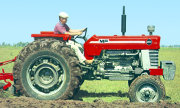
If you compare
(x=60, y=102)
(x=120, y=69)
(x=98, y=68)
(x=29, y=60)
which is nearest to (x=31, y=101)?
(x=60, y=102)

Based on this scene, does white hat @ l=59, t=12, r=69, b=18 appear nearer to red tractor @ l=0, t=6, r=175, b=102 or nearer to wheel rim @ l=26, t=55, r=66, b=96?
red tractor @ l=0, t=6, r=175, b=102

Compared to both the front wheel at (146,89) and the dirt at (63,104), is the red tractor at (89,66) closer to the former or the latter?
the front wheel at (146,89)

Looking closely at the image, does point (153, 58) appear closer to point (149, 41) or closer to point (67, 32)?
point (149, 41)

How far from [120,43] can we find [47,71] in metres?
2.05

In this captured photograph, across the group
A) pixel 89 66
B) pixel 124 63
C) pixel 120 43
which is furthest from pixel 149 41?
pixel 89 66

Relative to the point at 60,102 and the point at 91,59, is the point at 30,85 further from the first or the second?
the point at 91,59

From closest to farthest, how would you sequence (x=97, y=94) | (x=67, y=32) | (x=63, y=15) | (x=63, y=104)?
(x=63, y=104) < (x=67, y=32) < (x=63, y=15) < (x=97, y=94)

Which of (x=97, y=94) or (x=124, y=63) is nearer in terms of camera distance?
(x=124, y=63)

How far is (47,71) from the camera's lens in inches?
280

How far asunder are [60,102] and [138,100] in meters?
1.95

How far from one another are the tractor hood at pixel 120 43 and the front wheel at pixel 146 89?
906mm

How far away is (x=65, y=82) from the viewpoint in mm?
6922

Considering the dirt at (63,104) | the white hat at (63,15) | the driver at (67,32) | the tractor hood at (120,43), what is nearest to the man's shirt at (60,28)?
the driver at (67,32)

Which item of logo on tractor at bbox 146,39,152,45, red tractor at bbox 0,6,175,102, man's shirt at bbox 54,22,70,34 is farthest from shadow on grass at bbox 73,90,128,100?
man's shirt at bbox 54,22,70,34
